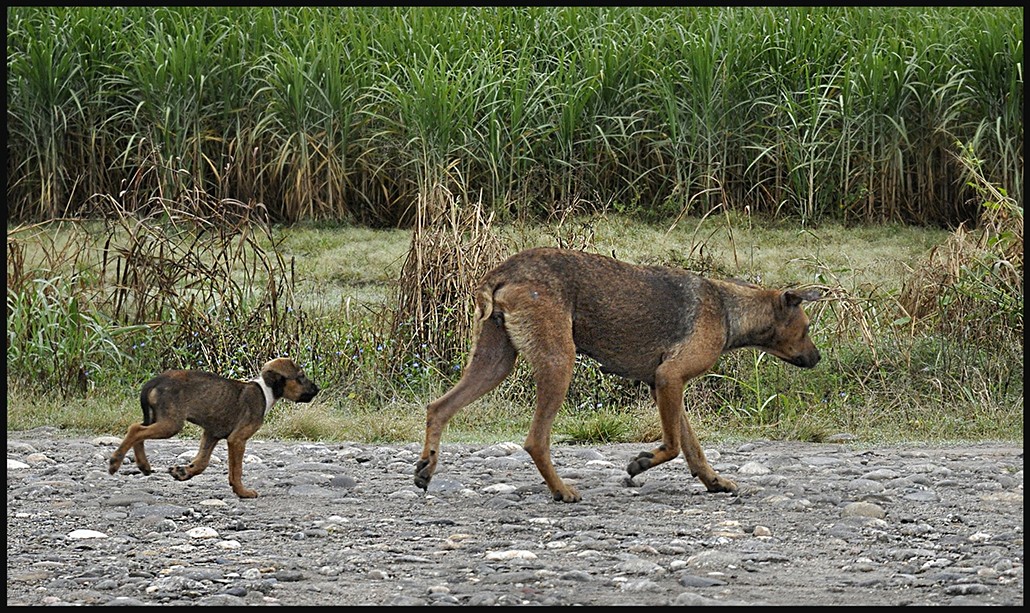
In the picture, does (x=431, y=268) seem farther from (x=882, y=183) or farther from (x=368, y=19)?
(x=368, y=19)

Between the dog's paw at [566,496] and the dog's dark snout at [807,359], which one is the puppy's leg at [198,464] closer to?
the dog's paw at [566,496]

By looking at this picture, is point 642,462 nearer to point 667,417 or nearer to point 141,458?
point 667,417

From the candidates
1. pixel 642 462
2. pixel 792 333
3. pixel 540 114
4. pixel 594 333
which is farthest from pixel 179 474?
pixel 540 114

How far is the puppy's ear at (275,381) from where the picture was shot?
677cm

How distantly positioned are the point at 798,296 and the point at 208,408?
298 centimetres

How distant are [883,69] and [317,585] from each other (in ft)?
35.2

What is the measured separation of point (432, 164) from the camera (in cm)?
1388

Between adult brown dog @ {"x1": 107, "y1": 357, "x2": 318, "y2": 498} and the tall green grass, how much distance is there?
6842 millimetres

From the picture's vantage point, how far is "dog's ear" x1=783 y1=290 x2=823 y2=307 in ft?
22.5

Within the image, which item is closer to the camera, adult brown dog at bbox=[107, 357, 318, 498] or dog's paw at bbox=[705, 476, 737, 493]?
adult brown dog at bbox=[107, 357, 318, 498]

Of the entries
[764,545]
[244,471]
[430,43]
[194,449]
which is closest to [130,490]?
[244,471]

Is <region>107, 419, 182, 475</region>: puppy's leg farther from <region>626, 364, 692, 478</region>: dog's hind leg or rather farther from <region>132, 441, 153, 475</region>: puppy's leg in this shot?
<region>626, 364, 692, 478</region>: dog's hind leg

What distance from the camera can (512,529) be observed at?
587 cm

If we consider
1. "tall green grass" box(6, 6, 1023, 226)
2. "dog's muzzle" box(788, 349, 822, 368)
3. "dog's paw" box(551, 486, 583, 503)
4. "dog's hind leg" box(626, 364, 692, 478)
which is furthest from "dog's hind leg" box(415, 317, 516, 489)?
"tall green grass" box(6, 6, 1023, 226)
